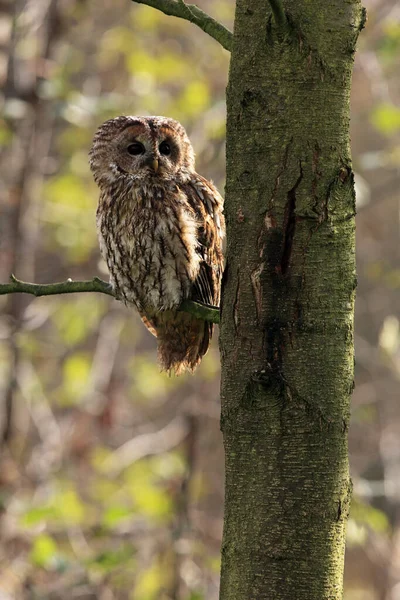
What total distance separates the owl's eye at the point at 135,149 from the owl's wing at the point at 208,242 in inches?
9.3

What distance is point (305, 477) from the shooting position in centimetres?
127

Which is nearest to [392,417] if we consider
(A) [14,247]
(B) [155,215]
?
(A) [14,247]

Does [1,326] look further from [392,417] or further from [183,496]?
[392,417]

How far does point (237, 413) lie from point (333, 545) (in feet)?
0.85

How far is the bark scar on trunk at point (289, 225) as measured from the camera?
1298 mm

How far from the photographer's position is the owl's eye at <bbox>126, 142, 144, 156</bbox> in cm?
282

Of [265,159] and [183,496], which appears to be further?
[183,496]

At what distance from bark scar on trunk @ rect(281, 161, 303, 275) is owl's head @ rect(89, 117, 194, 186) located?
57.8 inches

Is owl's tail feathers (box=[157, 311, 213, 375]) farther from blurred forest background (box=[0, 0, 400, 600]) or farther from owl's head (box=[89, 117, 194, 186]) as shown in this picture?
blurred forest background (box=[0, 0, 400, 600])

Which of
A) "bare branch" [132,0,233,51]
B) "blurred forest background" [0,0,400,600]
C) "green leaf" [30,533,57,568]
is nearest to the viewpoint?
"bare branch" [132,0,233,51]

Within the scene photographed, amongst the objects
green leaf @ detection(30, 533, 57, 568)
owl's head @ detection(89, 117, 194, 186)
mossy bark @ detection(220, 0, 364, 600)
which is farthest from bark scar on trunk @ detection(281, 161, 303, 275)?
green leaf @ detection(30, 533, 57, 568)

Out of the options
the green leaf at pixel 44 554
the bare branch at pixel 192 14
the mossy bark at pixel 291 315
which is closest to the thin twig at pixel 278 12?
the mossy bark at pixel 291 315

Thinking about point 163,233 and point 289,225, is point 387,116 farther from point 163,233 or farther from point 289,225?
point 289,225

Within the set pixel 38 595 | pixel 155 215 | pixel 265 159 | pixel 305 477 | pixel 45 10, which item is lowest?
pixel 38 595
